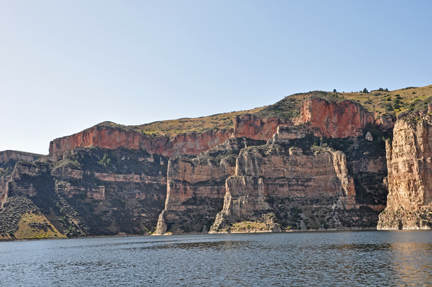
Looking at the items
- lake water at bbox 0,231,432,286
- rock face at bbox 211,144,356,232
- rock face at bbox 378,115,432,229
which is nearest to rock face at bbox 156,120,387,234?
rock face at bbox 211,144,356,232

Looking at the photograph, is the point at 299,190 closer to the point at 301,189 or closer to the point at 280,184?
the point at 301,189

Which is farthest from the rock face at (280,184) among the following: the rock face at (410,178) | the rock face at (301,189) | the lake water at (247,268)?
the lake water at (247,268)

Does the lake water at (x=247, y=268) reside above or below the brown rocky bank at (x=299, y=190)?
below

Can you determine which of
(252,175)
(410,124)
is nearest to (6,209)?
(252,175)

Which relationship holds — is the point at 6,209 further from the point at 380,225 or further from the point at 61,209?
the point at 380,225

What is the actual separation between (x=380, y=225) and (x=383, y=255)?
281ft

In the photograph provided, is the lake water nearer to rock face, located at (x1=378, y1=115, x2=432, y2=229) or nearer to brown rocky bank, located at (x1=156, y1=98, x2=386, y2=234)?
rock face, located at (x1=378, y1=115, x2=432, y2=229)

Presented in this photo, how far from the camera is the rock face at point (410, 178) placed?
A: 143250mm

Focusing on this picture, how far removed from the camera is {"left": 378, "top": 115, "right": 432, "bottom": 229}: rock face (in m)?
143

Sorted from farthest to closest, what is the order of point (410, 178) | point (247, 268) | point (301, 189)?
point (301, 189)
point (410, 178)
point (247, 268)

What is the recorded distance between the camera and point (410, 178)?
485 ft

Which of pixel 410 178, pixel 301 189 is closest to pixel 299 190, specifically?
pixel 301 189

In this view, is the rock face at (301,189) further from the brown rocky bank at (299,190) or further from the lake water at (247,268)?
the lake water at (247,268)

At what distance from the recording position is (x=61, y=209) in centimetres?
19575
